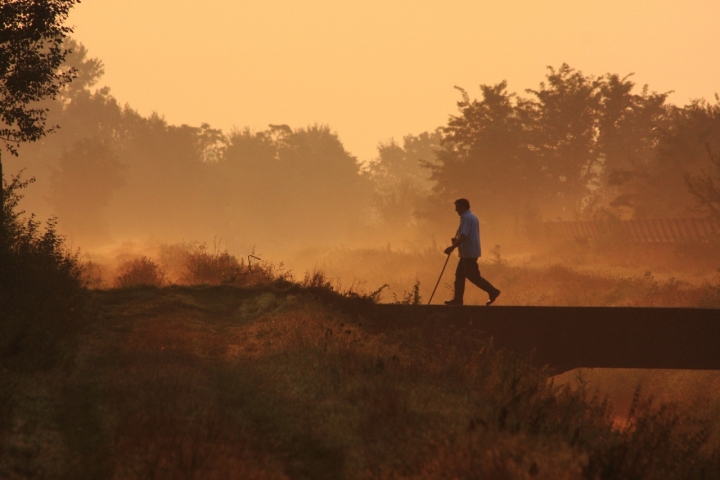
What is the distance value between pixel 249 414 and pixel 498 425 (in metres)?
2.76

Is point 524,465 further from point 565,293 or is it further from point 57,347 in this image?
point 565,293

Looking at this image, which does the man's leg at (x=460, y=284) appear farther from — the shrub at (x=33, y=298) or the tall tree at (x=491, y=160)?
the tall tree at (x=491, y=160)

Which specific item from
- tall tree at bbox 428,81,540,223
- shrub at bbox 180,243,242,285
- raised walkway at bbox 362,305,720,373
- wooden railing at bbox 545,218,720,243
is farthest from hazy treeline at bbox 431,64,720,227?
raised walkway at bbox 362,305,720,373

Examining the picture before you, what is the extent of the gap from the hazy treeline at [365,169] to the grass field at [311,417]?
84.0 feet

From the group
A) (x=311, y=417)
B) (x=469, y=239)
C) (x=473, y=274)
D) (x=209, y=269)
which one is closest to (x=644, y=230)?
(x=209, y=269)

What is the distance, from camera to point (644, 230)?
140 ft

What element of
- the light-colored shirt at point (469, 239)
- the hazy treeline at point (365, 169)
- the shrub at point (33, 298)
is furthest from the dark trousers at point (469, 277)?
the hazy treeline at point (365, 169)

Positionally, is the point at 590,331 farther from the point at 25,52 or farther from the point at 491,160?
the point at 491,160

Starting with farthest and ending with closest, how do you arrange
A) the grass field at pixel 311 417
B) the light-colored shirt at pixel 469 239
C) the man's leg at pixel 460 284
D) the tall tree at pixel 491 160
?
the tall tree at pixel 491 160
the light-colored shirt at pixel 469 239
the man's leg at pixel 460 284
the grass field at pixel 311 417

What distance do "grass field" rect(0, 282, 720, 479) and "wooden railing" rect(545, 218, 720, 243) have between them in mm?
27991

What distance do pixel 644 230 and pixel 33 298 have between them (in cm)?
3620

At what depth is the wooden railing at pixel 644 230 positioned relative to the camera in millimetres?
37728

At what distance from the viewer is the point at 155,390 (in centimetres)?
896

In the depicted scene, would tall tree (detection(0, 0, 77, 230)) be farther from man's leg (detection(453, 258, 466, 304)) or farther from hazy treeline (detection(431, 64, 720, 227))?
hazy treeline (detection(431, 64, 720, 227))
